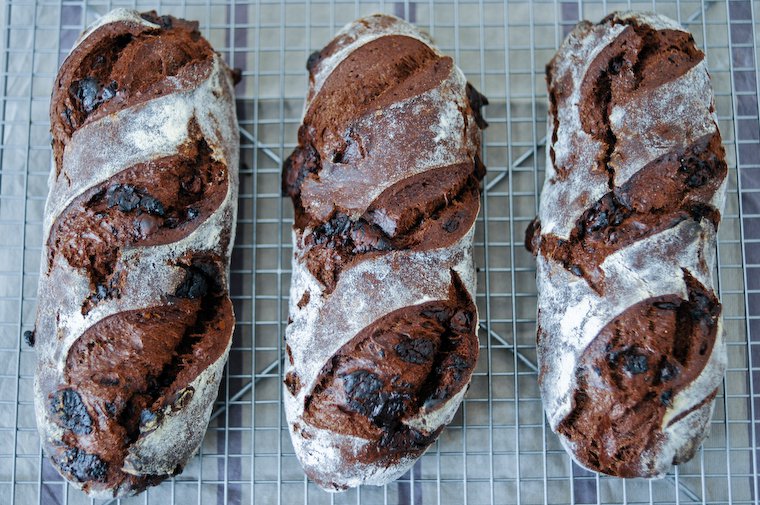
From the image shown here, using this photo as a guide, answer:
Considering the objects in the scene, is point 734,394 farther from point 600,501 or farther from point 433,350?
point 433,350

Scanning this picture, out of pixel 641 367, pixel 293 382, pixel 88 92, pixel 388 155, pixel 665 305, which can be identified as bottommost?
pixel 293 382

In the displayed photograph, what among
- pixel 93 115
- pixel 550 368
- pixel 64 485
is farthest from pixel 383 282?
pixel 64 485

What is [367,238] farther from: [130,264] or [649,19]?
[649,19]

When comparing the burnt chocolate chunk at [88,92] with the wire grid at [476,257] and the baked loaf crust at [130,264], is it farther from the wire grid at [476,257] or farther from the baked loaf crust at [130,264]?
the wire grid at [476,257]

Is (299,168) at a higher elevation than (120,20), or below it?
below

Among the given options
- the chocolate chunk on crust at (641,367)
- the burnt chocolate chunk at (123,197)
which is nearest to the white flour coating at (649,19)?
the chocolate chunk on crust at (641,367)

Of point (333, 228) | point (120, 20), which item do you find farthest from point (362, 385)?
point (120, 20)

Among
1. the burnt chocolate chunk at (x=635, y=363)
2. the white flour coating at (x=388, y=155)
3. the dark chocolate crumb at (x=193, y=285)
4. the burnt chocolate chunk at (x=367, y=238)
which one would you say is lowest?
the burnt chocolate chunk at (x=635, y=363)
